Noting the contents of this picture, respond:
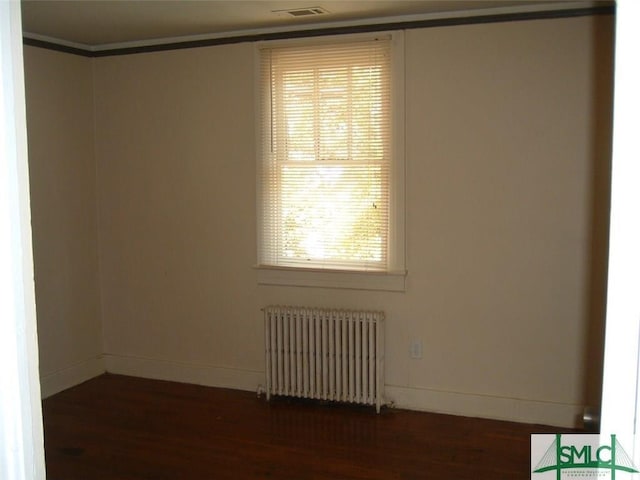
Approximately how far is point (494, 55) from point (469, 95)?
0.91 feet

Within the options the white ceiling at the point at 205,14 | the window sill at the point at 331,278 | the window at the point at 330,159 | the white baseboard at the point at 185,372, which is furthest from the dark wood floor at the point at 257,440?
the white ceiling at the point at 205,14

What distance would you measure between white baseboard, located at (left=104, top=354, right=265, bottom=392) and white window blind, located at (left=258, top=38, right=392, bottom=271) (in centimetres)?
Answer: 93

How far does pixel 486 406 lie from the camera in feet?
13.6

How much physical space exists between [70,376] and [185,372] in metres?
0.86

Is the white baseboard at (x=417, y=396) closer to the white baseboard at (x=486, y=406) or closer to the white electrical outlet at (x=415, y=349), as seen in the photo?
the white baseboard at (x=486, y=406)

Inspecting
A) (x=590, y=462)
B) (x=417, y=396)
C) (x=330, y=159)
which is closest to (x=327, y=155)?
(x=330, y=159)

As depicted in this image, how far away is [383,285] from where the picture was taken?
4301 millimetres

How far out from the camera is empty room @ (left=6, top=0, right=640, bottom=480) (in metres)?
3.79

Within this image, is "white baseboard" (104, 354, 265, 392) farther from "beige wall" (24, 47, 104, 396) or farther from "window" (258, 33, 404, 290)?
"window" (258, 33, 404, 290)

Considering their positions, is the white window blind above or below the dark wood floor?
above

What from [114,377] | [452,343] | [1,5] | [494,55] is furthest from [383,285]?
[1,5]

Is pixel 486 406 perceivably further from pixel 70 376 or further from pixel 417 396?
pixel 70 376

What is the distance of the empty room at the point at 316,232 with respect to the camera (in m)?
3.79

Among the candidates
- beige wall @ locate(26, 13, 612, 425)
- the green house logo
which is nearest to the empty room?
beige wall @ locate(26, 13, 612, 425)
